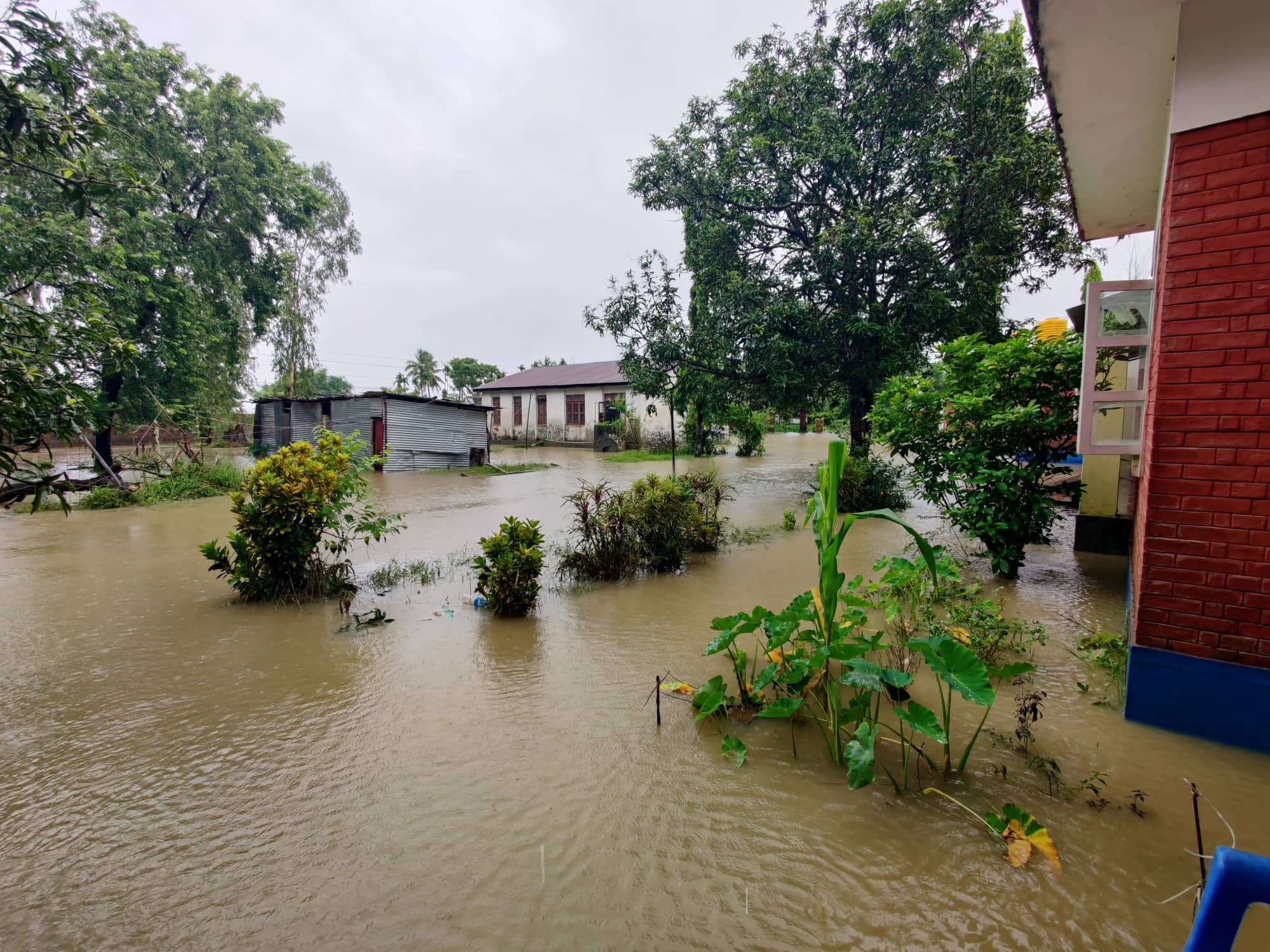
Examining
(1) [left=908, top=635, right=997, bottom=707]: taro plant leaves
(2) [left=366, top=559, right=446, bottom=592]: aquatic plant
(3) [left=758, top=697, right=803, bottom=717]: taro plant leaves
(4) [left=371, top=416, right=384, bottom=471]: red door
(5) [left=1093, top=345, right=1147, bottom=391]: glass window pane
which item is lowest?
(2) [left=366, top=559, right=446, bottom=592]: aquatic plant

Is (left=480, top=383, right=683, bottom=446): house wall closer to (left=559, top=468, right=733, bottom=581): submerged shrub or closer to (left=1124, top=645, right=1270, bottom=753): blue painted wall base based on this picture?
(left=559, top=468, right=733, bottom=581): submerged shrub

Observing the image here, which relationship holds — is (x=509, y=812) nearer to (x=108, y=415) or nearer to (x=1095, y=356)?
(x=1095, y=356)

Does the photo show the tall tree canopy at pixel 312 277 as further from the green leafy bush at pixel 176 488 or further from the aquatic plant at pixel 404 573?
the aquatic plant at pixel 404 573

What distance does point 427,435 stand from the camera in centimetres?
2020

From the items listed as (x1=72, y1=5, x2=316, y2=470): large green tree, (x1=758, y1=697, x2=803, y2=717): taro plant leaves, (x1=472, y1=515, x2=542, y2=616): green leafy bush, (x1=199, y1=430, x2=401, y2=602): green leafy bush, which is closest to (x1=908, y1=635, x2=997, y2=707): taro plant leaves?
(x1=758, y1=697, x2=803, y2=717): taro plant leaves

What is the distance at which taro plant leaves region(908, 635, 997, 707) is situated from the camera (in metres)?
2.44

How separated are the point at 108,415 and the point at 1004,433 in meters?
18.0

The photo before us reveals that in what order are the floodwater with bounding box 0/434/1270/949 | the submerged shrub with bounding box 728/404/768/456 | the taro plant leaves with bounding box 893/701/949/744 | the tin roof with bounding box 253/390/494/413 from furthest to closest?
the submerged shrub with bounding box 728/404/768/456 < the tin roof with bounding box 253/390/494/413 < the taro plant leaves with bounding box 893/701/949/744 < the floodwater with bounding box 0/434/1270/949

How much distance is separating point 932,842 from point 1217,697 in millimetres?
1814

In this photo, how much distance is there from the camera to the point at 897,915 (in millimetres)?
1982

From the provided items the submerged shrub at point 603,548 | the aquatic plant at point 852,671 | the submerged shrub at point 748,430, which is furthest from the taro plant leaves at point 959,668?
the submerged shrub at point 748,430

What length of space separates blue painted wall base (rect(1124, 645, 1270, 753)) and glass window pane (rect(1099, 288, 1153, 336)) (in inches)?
92.4

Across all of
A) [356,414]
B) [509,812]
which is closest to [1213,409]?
[509,812]

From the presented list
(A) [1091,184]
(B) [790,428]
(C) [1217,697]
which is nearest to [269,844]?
(C) [1217,697]
